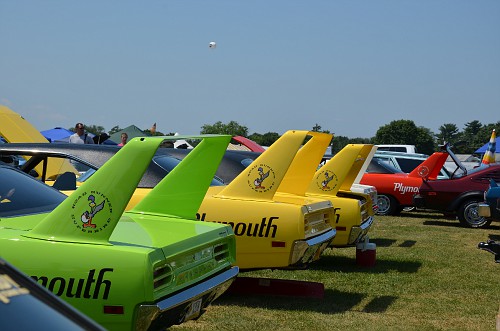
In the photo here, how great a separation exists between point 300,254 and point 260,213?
1.86 ft

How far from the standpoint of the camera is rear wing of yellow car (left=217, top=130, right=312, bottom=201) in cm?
768

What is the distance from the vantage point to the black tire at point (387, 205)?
1917 centimetres

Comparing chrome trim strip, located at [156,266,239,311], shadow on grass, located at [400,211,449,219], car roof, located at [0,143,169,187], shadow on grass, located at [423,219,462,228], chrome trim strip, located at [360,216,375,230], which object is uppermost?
car roof, located at [0,143,169,187]

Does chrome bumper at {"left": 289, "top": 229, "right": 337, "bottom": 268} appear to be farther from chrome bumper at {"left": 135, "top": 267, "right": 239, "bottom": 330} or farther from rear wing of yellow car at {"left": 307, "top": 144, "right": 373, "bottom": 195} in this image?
rear wing of yellow car at {"left": 307, "top": 144, "right": 373, "bottom": 195}

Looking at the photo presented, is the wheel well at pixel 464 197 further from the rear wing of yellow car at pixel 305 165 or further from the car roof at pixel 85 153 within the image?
the car roof at pixel 85 153

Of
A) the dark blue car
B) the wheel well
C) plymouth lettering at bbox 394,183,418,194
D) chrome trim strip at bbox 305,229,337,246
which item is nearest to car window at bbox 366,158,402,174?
plymouth lettering at bbox 394,183,418,194

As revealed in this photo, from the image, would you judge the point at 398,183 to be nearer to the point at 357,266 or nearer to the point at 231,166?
the point at 357,266

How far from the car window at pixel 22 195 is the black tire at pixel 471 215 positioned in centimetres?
1283

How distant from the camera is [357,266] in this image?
34.7 ft

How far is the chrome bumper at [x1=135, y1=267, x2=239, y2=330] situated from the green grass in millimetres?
1459

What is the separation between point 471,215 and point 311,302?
998 centimetres

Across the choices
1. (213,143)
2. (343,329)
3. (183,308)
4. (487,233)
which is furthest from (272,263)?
(487,233)

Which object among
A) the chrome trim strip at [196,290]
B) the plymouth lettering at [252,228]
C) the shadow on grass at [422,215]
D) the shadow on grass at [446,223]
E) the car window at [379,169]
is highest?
the car window at [379,169]

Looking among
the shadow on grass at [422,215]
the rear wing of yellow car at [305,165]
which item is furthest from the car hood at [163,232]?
the shadow on grass at [422,215]
